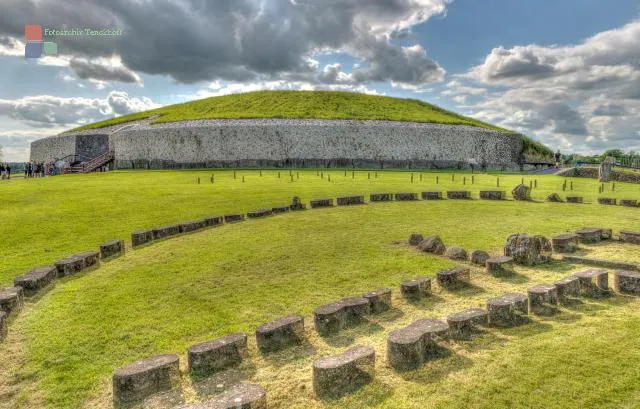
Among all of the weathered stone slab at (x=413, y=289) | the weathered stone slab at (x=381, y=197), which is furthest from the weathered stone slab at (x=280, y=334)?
the weathered stone slab at (x=381, y=197)

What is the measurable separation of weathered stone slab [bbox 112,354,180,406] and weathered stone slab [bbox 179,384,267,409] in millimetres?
888

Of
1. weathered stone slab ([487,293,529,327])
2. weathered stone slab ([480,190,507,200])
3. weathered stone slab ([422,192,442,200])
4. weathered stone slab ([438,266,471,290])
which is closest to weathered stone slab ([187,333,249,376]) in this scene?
weathered stone slab ([487,293,529,327])

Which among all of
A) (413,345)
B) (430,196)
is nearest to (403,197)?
(430,196)

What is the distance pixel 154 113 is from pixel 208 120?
2368cm

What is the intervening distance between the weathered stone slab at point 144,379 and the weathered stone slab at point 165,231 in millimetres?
9467

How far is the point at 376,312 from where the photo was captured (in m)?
7.92

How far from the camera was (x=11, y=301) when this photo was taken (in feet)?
27.0

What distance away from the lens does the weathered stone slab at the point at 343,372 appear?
5352 mm

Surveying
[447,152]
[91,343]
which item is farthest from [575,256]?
[447,152]

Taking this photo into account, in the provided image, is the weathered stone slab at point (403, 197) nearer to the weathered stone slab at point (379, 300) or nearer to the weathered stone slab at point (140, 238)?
the weathered stone slab at point (140, 238)

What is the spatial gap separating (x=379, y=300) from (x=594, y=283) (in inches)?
178

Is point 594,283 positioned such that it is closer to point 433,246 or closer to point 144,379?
point 433,246

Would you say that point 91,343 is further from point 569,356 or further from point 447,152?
point 447,152

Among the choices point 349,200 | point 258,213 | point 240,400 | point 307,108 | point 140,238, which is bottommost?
point 240,400
